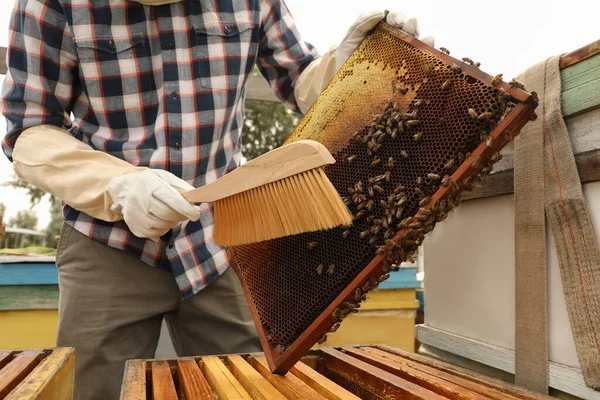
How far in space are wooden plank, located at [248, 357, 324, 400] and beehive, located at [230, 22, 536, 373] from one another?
4 cm

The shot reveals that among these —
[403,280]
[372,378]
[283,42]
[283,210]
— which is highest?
[283,42]

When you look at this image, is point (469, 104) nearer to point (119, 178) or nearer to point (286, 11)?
point (119, 178)

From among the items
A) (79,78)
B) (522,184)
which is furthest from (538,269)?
(79,78)

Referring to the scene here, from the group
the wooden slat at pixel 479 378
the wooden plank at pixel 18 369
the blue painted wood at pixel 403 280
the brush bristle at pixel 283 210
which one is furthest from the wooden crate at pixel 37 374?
the blue painted wood at pixel 403 280

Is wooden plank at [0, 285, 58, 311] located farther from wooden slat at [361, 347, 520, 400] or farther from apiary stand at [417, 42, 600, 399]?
apiary stand at [417, 42, 600, 399]

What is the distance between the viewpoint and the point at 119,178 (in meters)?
1.60

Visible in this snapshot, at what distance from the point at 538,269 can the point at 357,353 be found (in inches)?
26.3

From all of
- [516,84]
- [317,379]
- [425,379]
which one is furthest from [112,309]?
[516,84]

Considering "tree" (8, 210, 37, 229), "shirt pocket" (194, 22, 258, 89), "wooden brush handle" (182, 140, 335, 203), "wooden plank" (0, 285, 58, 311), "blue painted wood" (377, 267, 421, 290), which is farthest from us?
"tree" (8, 210, 37, 229)

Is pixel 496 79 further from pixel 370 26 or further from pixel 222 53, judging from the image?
pixel 222 53

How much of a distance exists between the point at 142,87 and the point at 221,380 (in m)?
1.20

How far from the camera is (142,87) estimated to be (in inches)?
77.2

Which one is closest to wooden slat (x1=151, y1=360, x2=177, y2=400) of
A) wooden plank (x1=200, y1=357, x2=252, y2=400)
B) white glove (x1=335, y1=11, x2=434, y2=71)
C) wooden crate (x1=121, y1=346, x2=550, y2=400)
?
wooden crate (x1=121, y1=346, x2=550, y2=400)

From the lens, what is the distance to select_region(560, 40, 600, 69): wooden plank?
3.95ft
